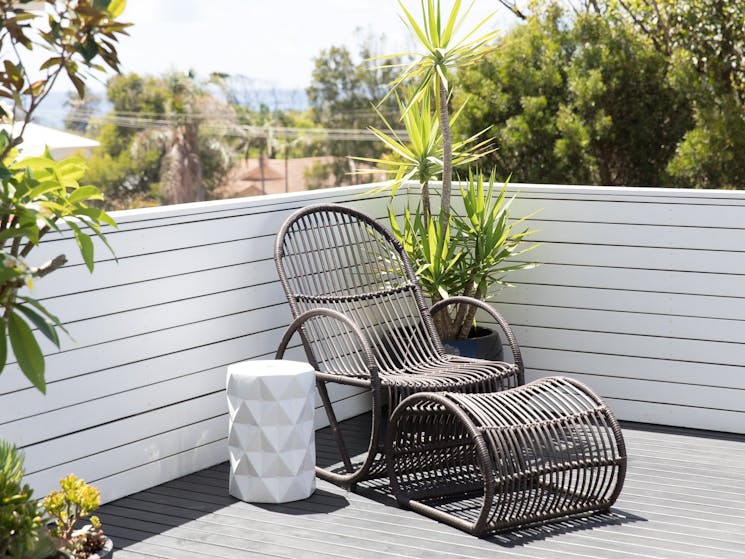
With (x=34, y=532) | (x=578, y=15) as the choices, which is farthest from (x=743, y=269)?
(x=578, y=15)

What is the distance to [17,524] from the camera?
263cm

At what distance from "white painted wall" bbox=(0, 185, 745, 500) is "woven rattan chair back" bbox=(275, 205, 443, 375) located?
0.50 ft

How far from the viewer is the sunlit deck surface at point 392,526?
382cm

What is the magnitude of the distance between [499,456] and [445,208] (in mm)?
1840

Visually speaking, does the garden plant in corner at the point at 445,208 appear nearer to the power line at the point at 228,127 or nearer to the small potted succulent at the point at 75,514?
the small potted succulent at the point at 75,514

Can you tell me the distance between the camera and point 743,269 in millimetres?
5258

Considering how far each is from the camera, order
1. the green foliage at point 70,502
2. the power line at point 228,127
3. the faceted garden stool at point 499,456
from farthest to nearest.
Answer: the power line at point 228,127, the faceted garden stool at point 499,456, the green foliage at point 70,502

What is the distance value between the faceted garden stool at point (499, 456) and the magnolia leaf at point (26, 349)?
2.01 m

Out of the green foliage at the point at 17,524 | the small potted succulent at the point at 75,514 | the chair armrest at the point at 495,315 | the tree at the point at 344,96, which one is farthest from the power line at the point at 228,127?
the green foliage at the point at 17,524

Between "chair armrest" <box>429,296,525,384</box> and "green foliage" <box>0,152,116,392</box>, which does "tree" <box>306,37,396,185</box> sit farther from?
"green foliage" <box>0,152,116,392</box>

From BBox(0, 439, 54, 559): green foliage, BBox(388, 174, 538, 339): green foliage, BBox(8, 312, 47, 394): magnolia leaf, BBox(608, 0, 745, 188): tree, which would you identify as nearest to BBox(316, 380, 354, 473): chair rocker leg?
BBox(388, 174, 538, 339): green foliage

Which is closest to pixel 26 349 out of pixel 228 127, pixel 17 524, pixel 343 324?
pixel 17 524

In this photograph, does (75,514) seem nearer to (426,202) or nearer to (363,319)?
(363,319)

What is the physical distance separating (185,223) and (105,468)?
111 cm
